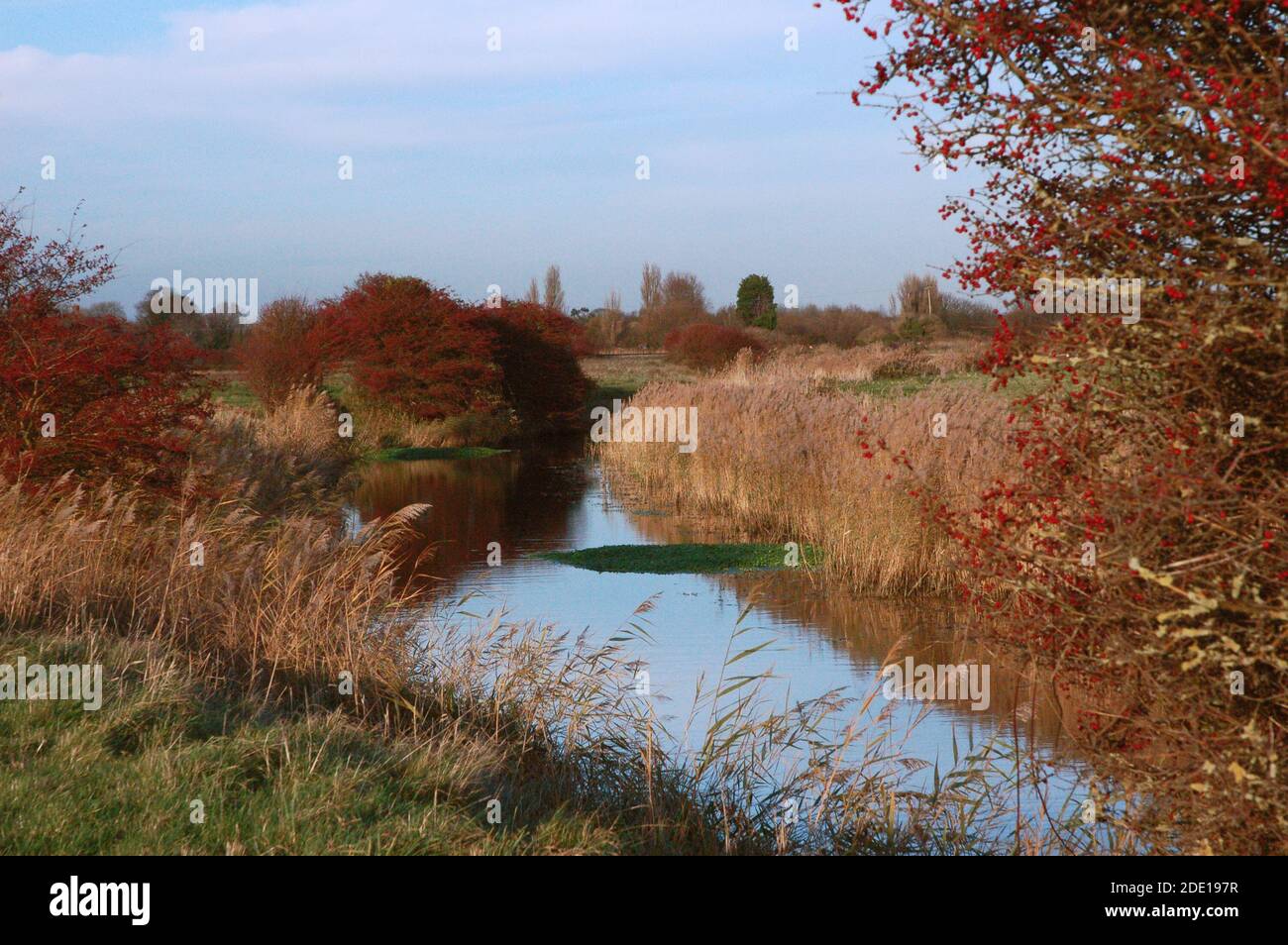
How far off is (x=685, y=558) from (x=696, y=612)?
2.57m

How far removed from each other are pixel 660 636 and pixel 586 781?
4038 millimetres

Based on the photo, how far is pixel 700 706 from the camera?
757cm

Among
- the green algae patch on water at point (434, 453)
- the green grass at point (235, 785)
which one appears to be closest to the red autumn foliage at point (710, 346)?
the green algae patch on water at point (434, 453)

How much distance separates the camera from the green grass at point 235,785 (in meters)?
4.04

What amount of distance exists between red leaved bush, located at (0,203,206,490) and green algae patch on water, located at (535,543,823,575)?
479 cm

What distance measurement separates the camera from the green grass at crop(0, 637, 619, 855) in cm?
404

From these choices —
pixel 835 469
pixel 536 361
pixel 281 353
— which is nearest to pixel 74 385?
pixel 835 469

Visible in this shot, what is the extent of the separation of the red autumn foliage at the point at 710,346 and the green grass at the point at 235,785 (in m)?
39.1

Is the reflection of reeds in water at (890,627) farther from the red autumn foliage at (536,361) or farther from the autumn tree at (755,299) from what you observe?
the autumn tree at (755,299)

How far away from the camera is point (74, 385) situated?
10.0 m

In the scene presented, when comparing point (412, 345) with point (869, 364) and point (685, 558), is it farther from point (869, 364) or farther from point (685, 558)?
point (685, 558)
